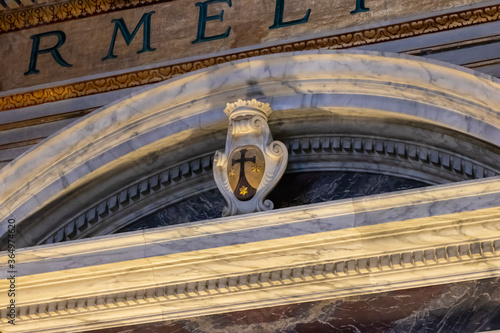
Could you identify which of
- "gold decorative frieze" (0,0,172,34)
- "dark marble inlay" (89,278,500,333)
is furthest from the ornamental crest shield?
"gold decorative frieze" (0,0,172,34)

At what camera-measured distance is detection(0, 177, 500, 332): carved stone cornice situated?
6297mm

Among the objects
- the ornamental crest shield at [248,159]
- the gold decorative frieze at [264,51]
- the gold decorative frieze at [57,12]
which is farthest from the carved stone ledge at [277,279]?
the gold decorative frieze at [57,12]

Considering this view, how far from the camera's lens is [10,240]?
23.9 ft

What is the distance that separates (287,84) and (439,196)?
1.32 metres

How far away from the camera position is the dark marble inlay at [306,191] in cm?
696

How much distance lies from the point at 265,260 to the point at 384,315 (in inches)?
28.3

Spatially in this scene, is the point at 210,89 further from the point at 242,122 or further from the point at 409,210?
the point at 409,210

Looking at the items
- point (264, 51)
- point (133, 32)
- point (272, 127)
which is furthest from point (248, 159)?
point (133, 32)

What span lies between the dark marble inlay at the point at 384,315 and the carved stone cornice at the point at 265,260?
45 millimetres

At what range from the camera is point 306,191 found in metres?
7.08

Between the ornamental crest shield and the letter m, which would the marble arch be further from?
the letter m

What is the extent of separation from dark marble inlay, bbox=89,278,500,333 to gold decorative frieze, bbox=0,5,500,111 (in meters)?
1.76

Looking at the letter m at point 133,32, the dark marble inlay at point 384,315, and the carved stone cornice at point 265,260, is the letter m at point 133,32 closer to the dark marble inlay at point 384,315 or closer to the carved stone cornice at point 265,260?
the carved stone cornice at point 265,260

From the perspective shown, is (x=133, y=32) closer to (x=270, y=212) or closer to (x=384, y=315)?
(x=270, y=212)
